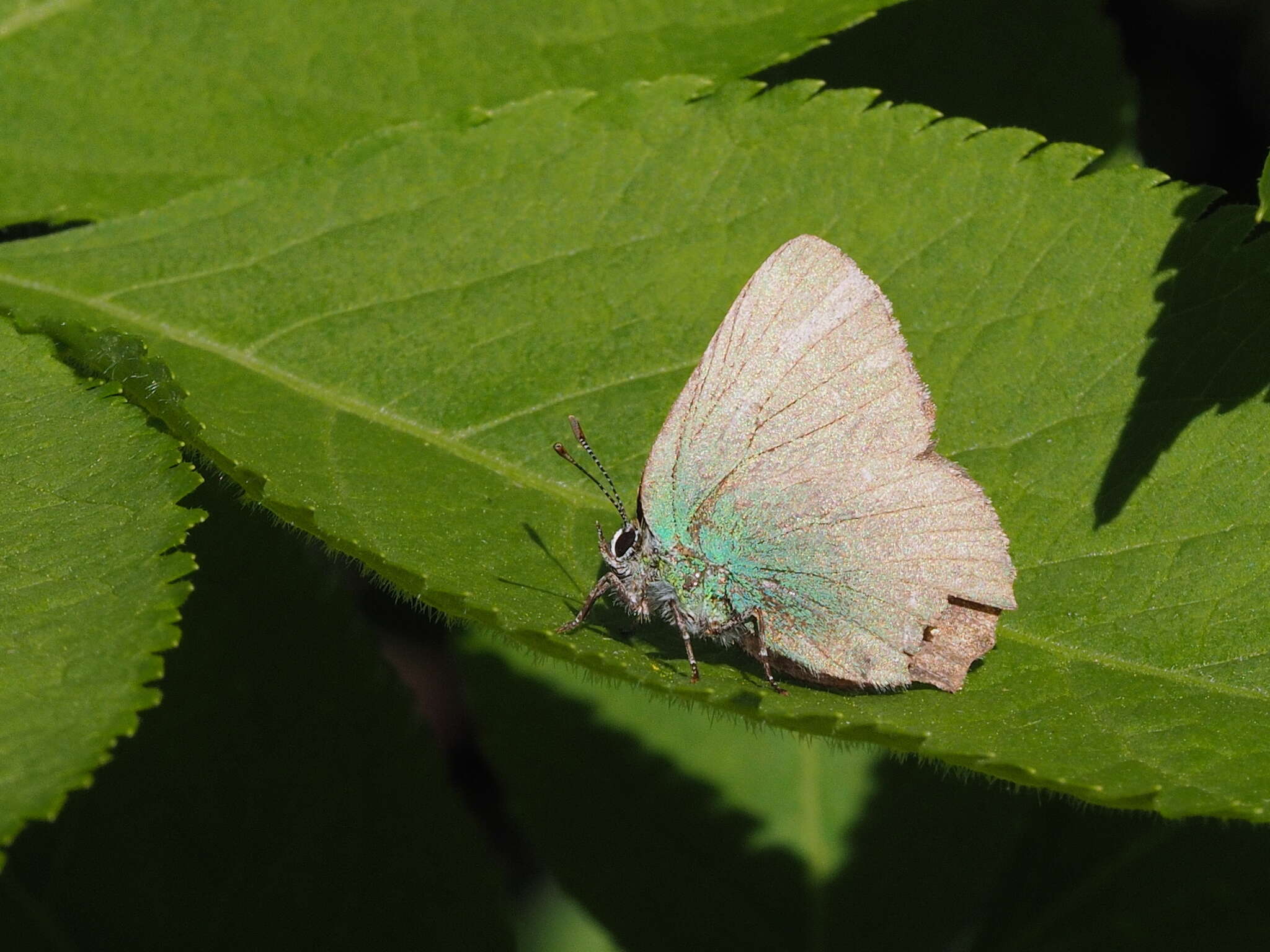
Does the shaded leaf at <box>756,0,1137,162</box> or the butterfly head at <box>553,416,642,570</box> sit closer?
the butterfly head at <box>553,416,642,570</box>

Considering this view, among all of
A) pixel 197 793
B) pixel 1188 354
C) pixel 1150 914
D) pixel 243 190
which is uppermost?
pixel 243 190

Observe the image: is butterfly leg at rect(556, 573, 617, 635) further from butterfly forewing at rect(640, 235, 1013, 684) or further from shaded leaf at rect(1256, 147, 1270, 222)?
shaded leaf at rect(1256, 147, 1270, 222)

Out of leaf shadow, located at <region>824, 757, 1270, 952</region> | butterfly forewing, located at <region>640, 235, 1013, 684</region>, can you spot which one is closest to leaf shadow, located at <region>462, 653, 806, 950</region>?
leaf shadow, located at <region>824, 757, 1270, 952</region>

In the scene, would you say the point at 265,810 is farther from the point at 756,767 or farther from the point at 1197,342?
the point at 1197,342

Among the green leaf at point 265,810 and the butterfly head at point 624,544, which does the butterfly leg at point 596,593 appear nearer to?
the butterfly head at point 624,544

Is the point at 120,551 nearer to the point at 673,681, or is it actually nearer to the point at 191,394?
the point at 191,394

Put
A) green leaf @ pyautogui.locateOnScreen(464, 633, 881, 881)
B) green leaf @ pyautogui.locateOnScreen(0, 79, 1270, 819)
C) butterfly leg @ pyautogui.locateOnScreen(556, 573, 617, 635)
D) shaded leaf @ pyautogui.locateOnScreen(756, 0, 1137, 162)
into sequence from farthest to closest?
green leaf @ pyautogui.locateOnScreen(464, 633, 881, 881) < shaded leaf @ pyautogui.locateOnScreen(756, 0, 1137, 162) < butterfly leg @ pyautogui.locateOnScreen(556, 573, 617, 635) < green leaf @ pyautogui.locateOnScreen(0, 79, 1270, 819)

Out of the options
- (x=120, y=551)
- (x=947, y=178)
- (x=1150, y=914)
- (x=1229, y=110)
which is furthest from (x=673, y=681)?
(x=1229, y=110)

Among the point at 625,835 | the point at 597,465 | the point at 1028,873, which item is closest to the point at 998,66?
the point at 597,465

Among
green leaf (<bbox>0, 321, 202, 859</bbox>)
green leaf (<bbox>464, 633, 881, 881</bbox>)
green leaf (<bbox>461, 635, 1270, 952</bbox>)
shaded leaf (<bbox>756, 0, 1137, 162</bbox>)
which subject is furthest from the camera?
green leaf (<bbox>464, 633, 881, 881</bbox>)
